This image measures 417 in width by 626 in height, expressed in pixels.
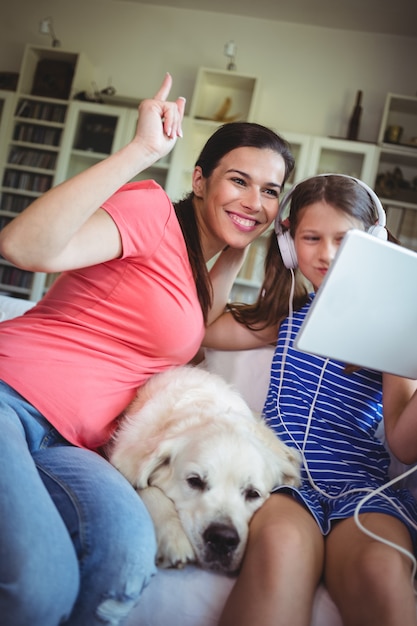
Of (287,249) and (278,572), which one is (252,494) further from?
(287,249)

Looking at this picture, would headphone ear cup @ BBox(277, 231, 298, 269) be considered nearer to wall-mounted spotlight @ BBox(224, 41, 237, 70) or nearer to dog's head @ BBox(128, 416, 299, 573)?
dog's head @ BBox(128, 416, 299, 573)

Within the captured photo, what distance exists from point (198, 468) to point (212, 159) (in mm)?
880

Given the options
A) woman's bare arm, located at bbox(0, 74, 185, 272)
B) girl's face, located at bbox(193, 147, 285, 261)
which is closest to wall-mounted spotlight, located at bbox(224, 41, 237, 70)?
girl's face, located at bbox(193, 147, 285, 261)

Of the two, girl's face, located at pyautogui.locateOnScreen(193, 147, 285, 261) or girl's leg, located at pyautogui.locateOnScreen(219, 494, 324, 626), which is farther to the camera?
girl's face, located at pyautogui.locateOnScreen(193, 147, 285, 261)

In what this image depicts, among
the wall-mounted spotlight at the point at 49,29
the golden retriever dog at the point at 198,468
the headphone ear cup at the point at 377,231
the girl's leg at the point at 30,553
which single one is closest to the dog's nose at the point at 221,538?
the golden retriever dog at the point at 198,468

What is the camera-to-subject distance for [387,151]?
4680mm

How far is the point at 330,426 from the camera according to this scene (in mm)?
1370

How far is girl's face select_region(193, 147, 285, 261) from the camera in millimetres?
1482

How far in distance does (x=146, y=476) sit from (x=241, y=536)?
238 mm

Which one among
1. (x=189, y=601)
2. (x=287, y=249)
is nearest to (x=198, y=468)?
(x=189, y=601)

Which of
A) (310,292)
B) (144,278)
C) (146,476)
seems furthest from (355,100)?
(146,476)

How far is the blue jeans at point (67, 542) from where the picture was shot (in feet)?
2.65

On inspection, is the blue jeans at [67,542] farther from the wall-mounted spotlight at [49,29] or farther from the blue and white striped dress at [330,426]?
the wall-mounted spotlight at [49,29]

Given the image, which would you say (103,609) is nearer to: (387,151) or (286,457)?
(286,457)
